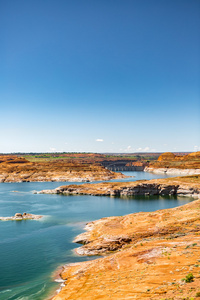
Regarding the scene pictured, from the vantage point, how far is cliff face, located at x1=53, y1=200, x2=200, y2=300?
2150 cm

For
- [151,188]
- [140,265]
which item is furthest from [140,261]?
[151,188]

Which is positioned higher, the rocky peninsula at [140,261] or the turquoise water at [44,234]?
the rocky peninsula at [140,261]

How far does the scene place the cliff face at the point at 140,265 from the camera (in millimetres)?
21500

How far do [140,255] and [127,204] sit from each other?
5470cm

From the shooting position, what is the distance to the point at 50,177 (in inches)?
6535

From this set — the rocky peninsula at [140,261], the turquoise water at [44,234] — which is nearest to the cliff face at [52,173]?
the turquoise water at [44,234]

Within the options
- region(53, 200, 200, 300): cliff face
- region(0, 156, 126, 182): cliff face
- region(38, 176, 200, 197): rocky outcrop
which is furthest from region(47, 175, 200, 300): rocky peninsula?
region(0, 156, 126, 182): cliff face

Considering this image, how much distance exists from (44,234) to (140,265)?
2797cm

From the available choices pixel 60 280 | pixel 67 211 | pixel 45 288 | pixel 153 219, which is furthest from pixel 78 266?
pixel 67 211

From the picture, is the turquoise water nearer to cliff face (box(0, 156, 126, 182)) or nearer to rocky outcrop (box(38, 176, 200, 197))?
rocky outcrop (box(38, 176, 200, 197))

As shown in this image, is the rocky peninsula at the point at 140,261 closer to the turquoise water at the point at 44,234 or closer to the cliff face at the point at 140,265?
the cliff face at the point at 140,265

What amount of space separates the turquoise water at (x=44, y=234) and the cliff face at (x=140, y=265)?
2.95m

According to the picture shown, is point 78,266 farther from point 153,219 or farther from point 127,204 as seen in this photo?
point 127,204

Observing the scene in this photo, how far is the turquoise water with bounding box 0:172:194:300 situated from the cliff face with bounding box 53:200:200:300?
2.95m
